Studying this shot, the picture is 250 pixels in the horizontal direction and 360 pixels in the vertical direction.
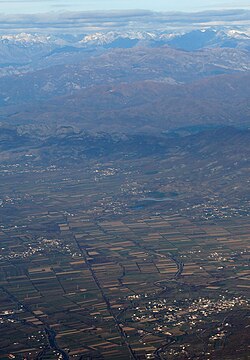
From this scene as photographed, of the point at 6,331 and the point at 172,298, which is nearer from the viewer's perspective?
the point at 6,331

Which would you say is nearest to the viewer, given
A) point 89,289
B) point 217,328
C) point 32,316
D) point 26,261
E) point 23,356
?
point 23,356

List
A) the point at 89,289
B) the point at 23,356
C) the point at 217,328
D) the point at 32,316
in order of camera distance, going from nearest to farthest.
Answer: the point at 23,356
the point at 217,328
the point at 32,316
the point at 89,289

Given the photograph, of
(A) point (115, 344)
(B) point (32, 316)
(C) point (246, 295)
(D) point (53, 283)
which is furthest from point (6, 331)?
(C) point (246, 295)

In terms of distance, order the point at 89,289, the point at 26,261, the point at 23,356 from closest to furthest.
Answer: the point at 23,356 < the point at 89,289 < the point at 26,261

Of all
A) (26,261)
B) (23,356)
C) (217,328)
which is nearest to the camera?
(23,356)

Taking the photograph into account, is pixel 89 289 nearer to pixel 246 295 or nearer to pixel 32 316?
pixel 32 316

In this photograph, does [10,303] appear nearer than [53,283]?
Yes

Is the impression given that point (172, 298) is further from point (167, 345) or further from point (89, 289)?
point (167, 345)

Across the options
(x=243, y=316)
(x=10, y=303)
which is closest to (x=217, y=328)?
(x=243, y=316)
